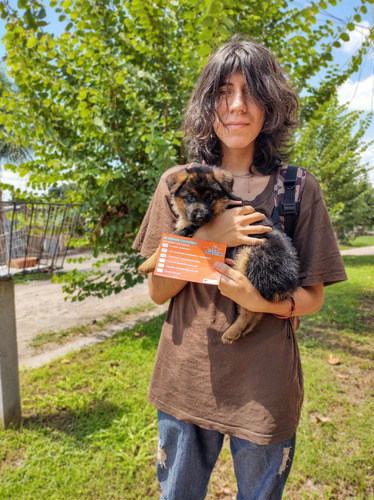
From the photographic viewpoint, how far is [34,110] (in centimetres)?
445

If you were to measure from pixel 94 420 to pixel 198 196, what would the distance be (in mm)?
3023

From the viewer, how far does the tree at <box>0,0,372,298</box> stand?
4.04 meters

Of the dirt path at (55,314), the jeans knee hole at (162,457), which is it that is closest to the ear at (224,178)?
the jeans knee hole at (162,457)

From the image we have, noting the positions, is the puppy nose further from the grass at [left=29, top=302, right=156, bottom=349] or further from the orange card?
the grass at [left=29, top=302, right=156, bottom=349]

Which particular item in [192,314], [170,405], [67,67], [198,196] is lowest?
[170,405]

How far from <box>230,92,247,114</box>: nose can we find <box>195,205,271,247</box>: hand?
0.47 m

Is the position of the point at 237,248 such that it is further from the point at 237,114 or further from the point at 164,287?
the point at 237,114

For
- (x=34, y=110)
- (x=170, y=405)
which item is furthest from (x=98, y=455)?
(x=34, y=110)

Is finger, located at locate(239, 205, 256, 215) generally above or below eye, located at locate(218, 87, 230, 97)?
below

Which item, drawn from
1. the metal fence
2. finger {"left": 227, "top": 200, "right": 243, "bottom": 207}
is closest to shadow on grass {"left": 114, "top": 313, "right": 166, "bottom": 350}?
the metal fence

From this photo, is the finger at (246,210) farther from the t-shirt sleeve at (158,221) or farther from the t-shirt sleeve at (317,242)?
the t-shirt sleeve at (158,221)

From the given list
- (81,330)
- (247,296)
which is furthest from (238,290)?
(81,330)

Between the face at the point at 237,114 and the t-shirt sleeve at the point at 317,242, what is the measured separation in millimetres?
388

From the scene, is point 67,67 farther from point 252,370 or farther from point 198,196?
point 252,370
